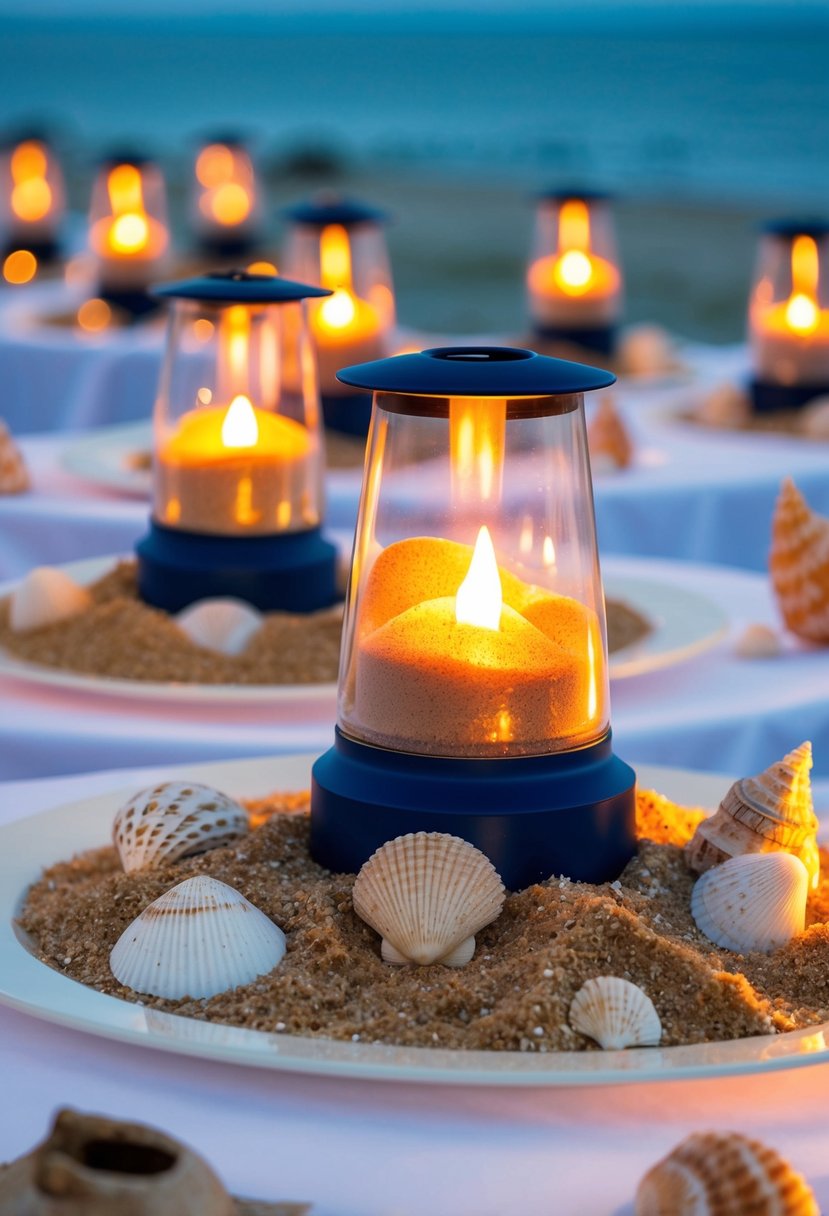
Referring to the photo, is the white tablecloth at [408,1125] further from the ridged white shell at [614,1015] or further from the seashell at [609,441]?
the seashell at [609,441]

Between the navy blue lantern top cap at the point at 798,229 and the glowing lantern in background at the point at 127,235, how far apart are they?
7.36 ft

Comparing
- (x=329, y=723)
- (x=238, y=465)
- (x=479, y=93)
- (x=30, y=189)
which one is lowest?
(x=329, y=723)

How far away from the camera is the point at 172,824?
1357mm

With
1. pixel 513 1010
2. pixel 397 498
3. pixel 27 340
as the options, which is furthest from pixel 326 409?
pixel 513 1010

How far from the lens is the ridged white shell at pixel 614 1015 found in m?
1.08

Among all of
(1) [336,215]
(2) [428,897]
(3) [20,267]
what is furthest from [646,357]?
(2) [428,897]

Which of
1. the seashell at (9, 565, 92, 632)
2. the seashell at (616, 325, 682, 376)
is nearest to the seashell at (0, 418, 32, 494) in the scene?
the seashell at (9, 565, 92, 632)

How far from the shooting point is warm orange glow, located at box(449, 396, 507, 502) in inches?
51.3

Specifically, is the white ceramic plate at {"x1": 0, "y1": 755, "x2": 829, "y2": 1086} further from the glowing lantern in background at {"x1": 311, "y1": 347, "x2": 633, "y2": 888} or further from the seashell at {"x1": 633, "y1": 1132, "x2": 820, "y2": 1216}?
the glowing lantern in background at {"x1": 311, "y1": 347, "x2": 633, "y2": 888}

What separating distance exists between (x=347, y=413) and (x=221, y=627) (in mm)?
1549

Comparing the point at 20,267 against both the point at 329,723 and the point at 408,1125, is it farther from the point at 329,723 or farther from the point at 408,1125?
the point at 408,1125

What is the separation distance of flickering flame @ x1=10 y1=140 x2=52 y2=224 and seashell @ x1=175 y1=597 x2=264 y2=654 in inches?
191

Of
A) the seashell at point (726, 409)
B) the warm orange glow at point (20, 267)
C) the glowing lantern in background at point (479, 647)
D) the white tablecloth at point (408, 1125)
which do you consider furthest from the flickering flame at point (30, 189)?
the white tablecloth at point (408, 1125)

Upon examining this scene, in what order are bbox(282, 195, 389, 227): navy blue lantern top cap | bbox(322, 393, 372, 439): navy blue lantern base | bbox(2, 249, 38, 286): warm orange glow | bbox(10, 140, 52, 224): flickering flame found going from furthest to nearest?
1. bbox(10, 140, 52, 224): flickering flame
2. bbox(2, 249, 38, 286): warm orange glow
3. bbox(282, 195, 389, 227): navy blue lantern top cap
4. bbox(322, 393, 372, 439): navy blue lantern base
